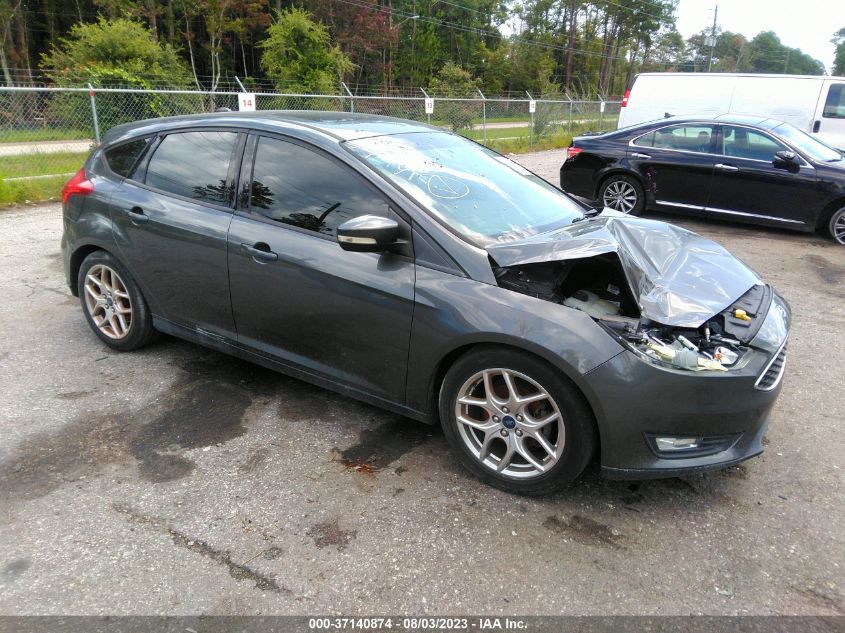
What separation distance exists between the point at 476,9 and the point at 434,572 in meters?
61.0

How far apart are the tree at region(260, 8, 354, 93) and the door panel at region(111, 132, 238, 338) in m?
23.2

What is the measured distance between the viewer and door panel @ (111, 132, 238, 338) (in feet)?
11.7

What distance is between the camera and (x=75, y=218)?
426cm

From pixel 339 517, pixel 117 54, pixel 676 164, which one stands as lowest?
pixel 339 517

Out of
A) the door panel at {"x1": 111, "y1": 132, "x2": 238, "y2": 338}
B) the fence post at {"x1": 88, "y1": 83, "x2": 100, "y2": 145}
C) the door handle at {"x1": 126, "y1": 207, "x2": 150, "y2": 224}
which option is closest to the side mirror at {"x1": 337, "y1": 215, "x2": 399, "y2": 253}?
the door panel at {"x1": 111, "y1": 132, "x2": 238, "y2": 338}

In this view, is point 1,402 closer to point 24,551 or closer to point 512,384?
point 24,551

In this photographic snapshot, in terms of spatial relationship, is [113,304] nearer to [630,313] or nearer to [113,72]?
[630,313]

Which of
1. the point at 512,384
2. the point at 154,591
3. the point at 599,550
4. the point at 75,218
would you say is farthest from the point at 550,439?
the point at 75,218

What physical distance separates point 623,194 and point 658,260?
19.9ft

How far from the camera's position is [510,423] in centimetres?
276

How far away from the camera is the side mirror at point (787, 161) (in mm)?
7566

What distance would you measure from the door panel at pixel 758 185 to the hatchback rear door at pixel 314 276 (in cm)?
669

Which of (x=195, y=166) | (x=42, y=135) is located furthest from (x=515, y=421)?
(x=42, y=135)

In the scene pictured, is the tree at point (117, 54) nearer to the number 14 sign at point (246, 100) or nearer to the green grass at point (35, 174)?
the number 14 sign at point (246, 100)
